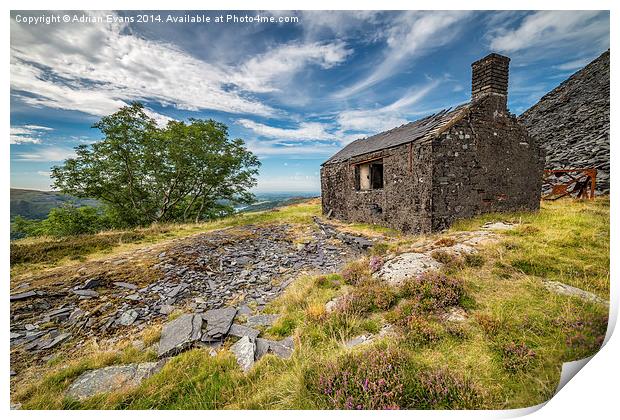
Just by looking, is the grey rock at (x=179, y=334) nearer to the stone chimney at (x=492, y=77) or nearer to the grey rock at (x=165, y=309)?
the grey rock at (x=165, y=309)

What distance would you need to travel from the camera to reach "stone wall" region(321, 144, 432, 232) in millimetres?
9705

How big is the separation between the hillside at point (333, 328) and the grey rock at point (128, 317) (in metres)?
0.04

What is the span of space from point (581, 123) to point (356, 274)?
1179 cm

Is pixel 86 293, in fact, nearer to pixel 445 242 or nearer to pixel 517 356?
pixel 517 356

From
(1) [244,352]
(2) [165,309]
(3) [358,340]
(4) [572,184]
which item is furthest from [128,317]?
(4) [572,184]

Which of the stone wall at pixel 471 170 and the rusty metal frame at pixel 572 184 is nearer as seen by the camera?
the rusty metal frame at pixel 572 184

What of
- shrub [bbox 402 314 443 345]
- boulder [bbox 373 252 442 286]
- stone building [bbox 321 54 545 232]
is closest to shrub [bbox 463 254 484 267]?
boulder [bbox 373 252 442 286]

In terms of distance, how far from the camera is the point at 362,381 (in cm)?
297

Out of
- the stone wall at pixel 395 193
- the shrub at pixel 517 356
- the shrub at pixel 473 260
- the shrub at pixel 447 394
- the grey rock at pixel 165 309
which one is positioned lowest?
the grey rock at pixel 165 309

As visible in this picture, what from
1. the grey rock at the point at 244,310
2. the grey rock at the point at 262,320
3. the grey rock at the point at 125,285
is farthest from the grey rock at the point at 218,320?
the grey rock at the point at 125,285

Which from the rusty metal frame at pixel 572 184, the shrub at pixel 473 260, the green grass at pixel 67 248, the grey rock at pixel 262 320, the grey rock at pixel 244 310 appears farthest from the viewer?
the green grass at pixel 67 248

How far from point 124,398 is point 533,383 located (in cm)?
533

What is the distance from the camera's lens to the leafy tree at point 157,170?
14195 mm

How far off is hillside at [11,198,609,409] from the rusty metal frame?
4.35 feet
